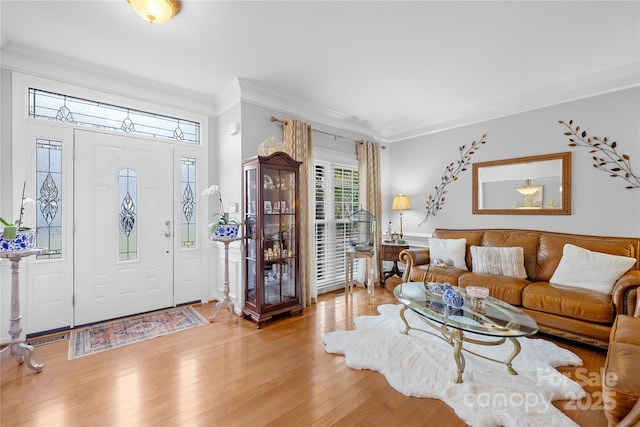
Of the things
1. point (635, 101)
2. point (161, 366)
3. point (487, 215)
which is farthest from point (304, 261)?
point (635, 101)

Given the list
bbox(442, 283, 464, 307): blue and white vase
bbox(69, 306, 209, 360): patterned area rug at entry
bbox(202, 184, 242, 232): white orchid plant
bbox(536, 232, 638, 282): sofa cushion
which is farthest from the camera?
bbox(202, 184, 242, 232): white orchid plant

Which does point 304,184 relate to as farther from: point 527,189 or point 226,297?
point 527,189

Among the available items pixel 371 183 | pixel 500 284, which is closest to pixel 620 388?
pixel 500 284

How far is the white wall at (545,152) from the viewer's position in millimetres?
3303

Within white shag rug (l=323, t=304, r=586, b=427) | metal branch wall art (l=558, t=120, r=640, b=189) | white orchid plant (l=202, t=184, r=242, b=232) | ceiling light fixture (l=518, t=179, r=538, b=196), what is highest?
metal branch wall art (l=558, t=120, r=640, b=189)

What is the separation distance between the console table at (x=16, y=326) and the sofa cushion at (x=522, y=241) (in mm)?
5111

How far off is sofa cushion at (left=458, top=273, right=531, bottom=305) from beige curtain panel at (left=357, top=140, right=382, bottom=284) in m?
1.76

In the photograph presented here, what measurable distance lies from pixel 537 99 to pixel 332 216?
3292mm

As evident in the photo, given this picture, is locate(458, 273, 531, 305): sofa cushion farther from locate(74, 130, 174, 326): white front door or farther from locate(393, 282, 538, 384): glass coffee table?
locate(74, 130, 174, 326): white front door

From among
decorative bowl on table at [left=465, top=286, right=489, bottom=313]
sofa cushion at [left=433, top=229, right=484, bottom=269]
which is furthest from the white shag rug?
sofa cushion at [left=433, top=229, right=484, bottom=269]

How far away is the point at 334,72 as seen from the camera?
3.32m

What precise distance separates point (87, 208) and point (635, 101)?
635 centimetres

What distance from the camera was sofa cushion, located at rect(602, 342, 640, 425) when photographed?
139 centimetres

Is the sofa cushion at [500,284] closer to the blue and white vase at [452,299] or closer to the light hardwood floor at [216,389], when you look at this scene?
the light hardwood floor at [216,389]
